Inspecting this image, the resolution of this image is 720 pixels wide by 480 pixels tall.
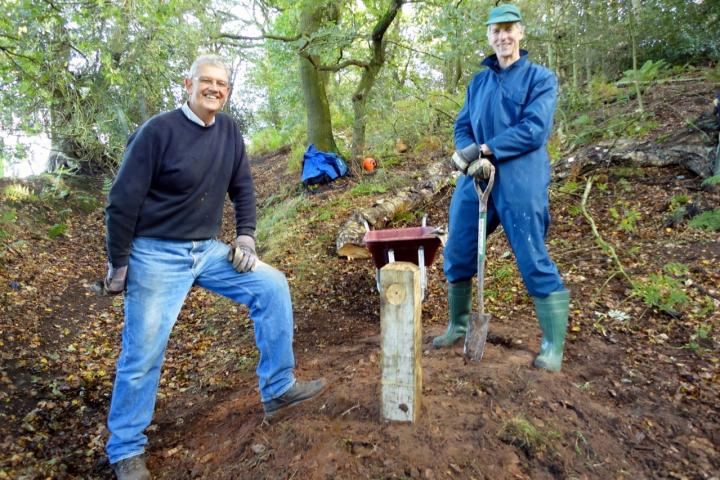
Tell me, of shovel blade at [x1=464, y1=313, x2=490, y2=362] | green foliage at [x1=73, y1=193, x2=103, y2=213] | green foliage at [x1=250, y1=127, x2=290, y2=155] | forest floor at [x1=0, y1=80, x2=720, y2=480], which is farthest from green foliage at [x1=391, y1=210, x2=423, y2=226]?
green foliage at [x1=250, y1=127, x2=290, y2=155]

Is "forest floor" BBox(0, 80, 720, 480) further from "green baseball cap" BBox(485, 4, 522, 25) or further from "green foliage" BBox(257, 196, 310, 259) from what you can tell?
"green baseball cap" BBox(485, 4, 522, 25)

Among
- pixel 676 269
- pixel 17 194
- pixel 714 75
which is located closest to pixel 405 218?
pixel 676 269

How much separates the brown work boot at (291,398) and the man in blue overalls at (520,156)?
1514 mm

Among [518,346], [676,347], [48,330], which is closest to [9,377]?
[48,330]

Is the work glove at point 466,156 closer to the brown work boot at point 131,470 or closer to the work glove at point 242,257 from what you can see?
the work glove at point 242,257

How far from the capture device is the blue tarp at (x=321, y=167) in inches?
381

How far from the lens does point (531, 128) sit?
3035mm

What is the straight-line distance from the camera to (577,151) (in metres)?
7.77

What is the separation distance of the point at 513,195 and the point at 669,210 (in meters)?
3.86

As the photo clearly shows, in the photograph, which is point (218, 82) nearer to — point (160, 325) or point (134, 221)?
point (134, 221)

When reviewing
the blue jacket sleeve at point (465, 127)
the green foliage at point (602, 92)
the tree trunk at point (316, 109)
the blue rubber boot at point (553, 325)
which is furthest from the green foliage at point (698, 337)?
the tree trunk at point (316, 109)

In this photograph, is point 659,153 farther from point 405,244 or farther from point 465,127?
point 405,244

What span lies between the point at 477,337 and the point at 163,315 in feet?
6.60

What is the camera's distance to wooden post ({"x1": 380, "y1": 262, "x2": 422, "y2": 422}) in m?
2.36
